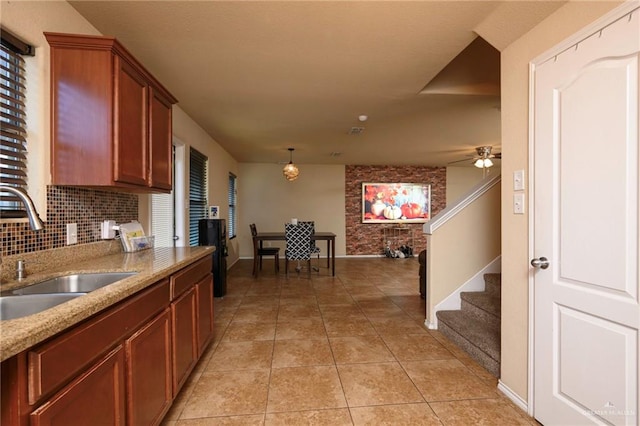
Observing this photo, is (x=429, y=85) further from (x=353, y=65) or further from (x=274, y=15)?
(x=274, y=15)

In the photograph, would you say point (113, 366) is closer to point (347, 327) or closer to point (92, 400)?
point (92, 400)

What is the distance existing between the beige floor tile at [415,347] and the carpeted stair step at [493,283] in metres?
0.76

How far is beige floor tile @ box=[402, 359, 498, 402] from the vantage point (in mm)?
1903

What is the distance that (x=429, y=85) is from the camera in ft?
10.1

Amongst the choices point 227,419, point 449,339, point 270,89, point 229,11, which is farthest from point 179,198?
point 449,339

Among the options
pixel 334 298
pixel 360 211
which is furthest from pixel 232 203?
pixel 334 298

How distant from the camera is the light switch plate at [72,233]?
1746 millimetres

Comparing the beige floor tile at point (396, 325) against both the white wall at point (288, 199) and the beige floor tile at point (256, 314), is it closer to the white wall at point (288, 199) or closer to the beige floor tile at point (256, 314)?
the beige floor tile at point (256, 314)

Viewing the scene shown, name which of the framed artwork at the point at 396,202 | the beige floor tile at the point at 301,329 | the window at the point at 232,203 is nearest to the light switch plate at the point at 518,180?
the beige floor tile at the point at 301,329

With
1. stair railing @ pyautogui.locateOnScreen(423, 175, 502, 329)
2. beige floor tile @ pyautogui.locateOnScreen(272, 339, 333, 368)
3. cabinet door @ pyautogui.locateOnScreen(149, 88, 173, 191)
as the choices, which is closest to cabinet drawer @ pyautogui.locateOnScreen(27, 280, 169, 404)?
cabinet door @ pyautogui.locateOnScreen(149, 88, 173, 191)

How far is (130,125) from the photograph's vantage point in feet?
5.90

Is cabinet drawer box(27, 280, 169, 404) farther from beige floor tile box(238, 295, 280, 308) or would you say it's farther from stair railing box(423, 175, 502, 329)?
stair railing box(423, 175, 502, 329)

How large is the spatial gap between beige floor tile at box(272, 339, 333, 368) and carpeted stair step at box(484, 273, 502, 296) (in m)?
1.68

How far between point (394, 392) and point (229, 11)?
8.64ft
